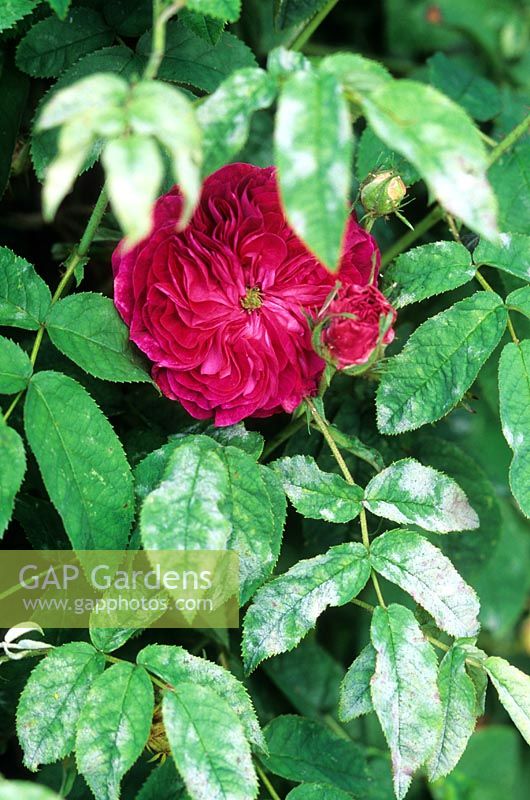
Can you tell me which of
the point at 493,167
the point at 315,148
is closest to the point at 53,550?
the point at 315,148

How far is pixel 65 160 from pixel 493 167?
37.0 inches

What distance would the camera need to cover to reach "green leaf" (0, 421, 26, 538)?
913 mm

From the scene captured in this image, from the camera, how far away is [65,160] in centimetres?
67

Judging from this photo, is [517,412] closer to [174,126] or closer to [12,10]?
[174,126]

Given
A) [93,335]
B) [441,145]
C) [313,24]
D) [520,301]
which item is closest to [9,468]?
[93,335]

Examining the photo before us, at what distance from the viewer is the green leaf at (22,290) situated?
107 cm

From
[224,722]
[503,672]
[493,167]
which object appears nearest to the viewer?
[224,722]

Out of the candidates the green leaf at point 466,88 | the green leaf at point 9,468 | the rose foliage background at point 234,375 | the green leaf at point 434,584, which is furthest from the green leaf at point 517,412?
the green leaf at point 466,88

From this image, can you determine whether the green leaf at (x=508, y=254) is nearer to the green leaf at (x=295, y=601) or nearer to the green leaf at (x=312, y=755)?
the green leaf at (x=295, y=601)

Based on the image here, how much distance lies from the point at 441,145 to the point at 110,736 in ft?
2.20

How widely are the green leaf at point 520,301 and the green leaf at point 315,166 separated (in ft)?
1.51

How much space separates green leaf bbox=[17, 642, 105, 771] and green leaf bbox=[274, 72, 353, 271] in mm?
565

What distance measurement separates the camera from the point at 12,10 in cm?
107

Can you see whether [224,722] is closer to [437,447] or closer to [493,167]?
[437,447]
